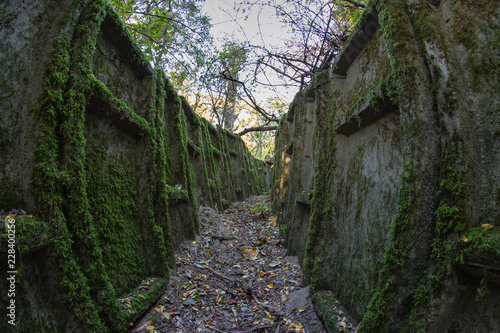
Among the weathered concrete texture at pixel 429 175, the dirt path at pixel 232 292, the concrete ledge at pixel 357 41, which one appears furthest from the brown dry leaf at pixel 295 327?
the concrete ledge at pixel 357 41

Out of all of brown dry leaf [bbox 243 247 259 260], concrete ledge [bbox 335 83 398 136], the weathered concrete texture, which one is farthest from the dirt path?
concrete ledge [bbox 335 83 398 136]

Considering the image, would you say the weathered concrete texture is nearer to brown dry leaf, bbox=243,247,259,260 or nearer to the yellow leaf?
the yellow leaf

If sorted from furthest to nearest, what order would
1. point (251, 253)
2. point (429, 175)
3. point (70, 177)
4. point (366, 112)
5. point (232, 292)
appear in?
point (251, 253) < point (232, 292) < point (366, 112) < point (70, 177) < point (429, 175)

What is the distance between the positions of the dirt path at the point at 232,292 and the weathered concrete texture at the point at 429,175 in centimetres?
71

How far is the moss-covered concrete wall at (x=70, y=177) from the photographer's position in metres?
1.73

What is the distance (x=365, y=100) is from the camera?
231 centimetres

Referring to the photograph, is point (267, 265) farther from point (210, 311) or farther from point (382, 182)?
point (382, 182)

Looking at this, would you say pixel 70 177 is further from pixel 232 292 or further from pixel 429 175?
pixel 429 175

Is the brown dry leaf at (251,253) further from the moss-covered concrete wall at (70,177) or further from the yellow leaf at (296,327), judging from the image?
the yellow leaf at (296,327)

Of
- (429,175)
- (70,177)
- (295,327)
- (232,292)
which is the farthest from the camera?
(232,292)

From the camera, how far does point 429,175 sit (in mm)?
1590

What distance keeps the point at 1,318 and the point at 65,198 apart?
76 cm

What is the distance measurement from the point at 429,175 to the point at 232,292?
97.3 inches

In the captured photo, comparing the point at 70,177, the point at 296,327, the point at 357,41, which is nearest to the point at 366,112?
the point at 357,41
